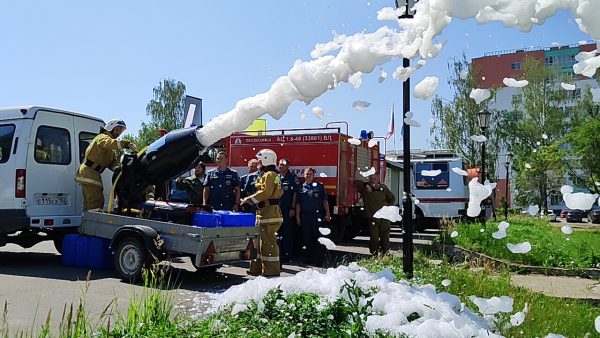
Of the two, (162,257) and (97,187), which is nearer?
(162,257)

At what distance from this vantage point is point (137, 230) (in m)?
8.16

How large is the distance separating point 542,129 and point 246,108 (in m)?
41.6

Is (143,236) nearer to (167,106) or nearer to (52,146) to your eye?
(52,146)

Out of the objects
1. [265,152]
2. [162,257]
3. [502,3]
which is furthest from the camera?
[265,152]

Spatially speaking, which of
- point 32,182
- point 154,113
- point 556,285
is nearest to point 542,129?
point 154,113

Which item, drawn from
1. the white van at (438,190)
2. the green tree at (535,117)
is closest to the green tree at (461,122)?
the green tree at (535,117)

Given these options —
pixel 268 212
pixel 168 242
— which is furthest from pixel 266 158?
pixel 168 242

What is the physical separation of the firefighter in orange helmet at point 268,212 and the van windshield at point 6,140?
392cm

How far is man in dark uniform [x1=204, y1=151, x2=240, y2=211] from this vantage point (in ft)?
36.6

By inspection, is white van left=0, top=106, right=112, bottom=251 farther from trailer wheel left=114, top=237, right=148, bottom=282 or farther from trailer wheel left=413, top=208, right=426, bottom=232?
trailer wheel left=413, top=208, right=426, bottom=232

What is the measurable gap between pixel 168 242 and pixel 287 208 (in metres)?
3.72

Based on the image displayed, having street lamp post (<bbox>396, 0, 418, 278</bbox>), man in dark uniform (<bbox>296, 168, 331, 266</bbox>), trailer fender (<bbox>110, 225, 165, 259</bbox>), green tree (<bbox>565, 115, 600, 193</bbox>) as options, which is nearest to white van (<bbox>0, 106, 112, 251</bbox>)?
trailer fender (<bbox>110, 225, 165, 259</bbox>)

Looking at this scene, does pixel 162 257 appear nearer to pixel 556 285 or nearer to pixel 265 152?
pixel 265 152

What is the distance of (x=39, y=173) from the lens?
9.48 meters
